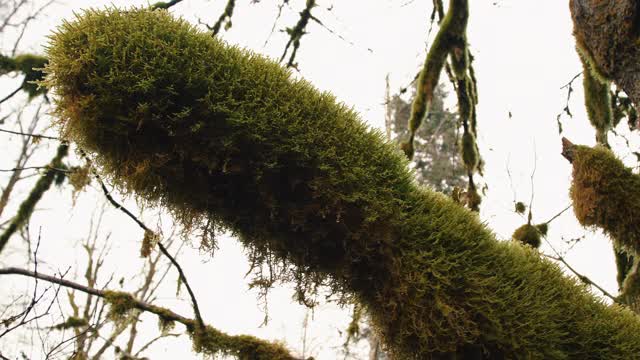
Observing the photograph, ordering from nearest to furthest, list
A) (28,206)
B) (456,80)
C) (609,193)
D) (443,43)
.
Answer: (609,193) → (443,43) → (456,80) → (28,206)

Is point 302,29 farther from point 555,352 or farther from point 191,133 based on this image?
point 555,352

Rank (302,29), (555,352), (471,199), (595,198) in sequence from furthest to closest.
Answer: (302,29), (471,199), (595,198), (555,352)

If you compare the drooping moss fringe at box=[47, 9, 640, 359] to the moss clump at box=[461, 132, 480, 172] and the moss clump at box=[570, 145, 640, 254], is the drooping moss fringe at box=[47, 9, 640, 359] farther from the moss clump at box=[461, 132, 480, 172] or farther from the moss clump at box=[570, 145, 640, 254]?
the moss clump at box=[461, 132, 480, 172]

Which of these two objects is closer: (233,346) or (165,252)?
(165,252)

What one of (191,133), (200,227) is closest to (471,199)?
(200,227)

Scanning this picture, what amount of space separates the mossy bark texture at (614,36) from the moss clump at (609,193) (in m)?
0.29

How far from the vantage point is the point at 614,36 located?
2000 mm

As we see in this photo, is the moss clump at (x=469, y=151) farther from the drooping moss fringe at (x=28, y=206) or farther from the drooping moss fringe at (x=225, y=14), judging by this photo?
the drooping moss fringe at (x=28, y=206)

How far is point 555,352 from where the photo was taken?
1489 mm

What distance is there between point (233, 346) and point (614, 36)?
2598 millimetres

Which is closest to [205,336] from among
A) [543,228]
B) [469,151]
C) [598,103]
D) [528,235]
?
[469,151]

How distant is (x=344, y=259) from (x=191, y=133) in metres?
0.70

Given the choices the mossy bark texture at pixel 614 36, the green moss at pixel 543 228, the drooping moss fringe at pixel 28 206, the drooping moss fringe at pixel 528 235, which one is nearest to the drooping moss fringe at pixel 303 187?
the mossy bark texture at pixel 614 36

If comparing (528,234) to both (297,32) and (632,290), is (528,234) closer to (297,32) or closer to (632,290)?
(632,290)
